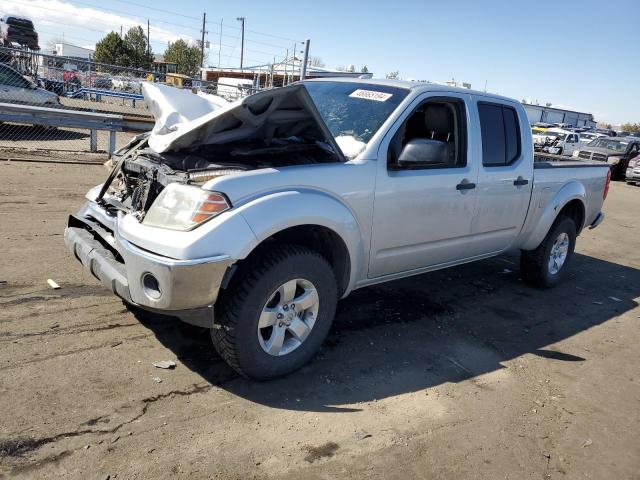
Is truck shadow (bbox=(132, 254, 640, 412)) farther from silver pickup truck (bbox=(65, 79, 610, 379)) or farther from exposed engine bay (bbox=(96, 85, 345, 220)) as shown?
exposed engine bay (bbox=(96, 85, 345, 220))

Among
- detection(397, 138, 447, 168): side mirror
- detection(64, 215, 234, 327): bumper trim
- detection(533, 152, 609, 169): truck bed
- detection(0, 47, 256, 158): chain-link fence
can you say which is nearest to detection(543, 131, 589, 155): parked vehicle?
detection(0, 47, 256, 158): chain-link fence

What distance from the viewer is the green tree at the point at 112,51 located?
6090 centimetres

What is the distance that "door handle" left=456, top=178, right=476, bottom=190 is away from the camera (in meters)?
4.38

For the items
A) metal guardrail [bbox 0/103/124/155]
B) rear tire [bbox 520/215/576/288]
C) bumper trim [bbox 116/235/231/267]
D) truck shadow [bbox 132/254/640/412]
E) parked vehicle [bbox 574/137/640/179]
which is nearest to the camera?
bumper trim [bbox 116/235/231/267]

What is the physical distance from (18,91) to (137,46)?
5695 centimetres

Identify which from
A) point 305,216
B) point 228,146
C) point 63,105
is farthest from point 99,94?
point 305,216

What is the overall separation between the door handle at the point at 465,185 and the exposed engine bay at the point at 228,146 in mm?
1259

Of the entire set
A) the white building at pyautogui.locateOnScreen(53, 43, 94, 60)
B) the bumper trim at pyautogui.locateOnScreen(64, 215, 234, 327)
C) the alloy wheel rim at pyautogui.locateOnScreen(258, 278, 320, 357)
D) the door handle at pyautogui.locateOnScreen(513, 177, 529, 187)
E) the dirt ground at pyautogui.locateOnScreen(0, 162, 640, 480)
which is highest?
the white building at pyautogui.locateOnScreen(53, 43, 94, 60)

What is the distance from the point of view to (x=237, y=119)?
3.39m

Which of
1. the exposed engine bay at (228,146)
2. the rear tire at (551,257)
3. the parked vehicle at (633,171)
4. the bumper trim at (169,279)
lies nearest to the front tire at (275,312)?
the bumper trim at (169,279)

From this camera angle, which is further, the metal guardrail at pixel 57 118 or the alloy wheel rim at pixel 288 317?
the metal guardrail at pixel 57 118

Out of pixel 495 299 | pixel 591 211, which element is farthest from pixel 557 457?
pixel 591 211

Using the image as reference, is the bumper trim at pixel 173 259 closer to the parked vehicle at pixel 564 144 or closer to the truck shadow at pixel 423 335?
the truck shadow at pixel 423 335

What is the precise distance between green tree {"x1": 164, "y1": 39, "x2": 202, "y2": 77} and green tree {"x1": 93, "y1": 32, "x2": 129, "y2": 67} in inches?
273
